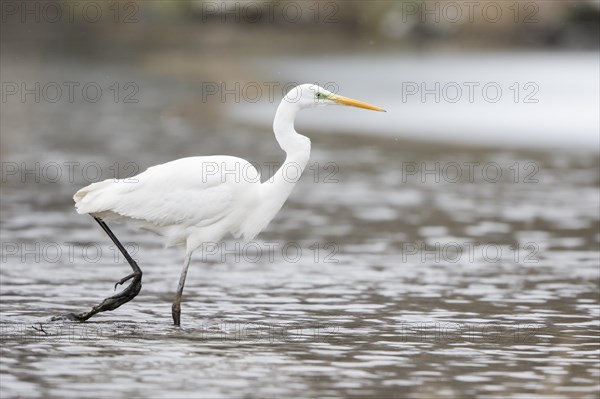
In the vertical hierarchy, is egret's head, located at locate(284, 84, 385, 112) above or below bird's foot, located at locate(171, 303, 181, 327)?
above

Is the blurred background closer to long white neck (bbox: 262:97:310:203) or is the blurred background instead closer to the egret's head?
long white neck (bbox: 262:97:310:203)

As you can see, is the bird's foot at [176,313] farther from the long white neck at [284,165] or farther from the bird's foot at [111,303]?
the long white neck at [284,165]

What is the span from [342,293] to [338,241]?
111 inches

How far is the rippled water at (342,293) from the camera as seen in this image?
814 cm

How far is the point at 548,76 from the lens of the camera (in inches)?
1420

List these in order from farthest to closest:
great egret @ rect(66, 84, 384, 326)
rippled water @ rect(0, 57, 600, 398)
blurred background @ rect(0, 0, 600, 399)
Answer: great egret @ rect(66, 84, 384, 326), blurred background @ rect(0, 0, 600, 399), rippled water @ rect(0, 57, 600, 398)

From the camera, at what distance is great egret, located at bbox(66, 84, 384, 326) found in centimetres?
989

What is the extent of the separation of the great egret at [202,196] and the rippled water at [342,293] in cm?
64

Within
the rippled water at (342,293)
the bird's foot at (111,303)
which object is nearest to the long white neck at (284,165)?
the rippled water at (342,293)

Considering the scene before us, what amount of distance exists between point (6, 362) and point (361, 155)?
1421 cm

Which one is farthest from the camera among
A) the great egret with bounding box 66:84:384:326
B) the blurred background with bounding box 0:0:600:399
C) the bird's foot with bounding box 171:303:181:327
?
the great egret with bounding box 66:84:384:326

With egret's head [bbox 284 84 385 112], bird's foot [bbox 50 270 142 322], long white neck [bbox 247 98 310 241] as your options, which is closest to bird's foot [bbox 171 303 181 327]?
bird's foot [bbox 50 270 142 322]

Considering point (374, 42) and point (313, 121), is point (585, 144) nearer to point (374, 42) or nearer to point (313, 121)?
A: point (313, 121)

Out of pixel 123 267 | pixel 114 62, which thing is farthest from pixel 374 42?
pixel 123 267
